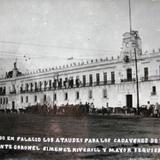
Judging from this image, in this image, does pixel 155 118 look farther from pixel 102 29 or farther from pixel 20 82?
pixel 20 82

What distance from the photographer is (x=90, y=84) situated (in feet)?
14.2

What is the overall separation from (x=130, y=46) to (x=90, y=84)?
578mm

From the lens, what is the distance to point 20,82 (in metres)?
4.18

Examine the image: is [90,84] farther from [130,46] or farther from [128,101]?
[130,46]

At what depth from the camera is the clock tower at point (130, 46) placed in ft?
12.8

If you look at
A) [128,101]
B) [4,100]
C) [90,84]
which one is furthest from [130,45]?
[4,100]

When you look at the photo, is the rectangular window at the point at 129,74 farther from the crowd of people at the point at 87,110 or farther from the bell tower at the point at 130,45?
the crowd of people at the point at 87,110

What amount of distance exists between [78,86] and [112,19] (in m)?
0.71

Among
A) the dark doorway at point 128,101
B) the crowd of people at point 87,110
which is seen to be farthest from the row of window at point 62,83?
the dark doorway at point 128,101

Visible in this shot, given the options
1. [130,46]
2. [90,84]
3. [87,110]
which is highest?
[130,46]

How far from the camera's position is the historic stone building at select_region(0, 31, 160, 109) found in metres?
4.02

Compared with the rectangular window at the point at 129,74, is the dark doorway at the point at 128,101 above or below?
below

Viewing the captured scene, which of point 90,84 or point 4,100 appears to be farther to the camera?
point 90,84

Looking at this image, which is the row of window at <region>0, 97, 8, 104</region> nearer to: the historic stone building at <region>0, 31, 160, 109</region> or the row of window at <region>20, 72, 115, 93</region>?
the historic stone building at <region>0, 31, 160, 109</region>
